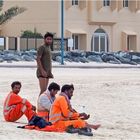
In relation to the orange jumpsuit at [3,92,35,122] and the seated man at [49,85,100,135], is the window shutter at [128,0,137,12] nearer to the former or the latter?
the orange jumpsuit at [3,92,35,122]

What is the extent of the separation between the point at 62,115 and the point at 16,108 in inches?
46.0

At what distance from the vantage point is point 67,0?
59938 millimetres

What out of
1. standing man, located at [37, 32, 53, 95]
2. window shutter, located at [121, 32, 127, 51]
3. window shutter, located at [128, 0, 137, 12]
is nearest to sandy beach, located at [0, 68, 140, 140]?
standing man, located at [37, 32, 53, 95]

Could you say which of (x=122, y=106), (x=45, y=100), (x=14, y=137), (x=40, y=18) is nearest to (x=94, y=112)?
(x=122, y=106)

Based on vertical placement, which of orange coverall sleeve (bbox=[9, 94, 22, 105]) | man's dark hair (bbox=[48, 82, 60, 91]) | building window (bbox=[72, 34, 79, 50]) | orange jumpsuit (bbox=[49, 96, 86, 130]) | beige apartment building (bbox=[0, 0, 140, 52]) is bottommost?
orange jumpsuit (bbox=[49, 96, 86, 130])

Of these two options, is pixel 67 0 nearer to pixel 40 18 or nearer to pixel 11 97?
pixel 40 18

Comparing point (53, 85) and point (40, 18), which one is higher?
point (40, 18)

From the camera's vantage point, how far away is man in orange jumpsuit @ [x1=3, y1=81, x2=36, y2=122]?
12273 millimetres

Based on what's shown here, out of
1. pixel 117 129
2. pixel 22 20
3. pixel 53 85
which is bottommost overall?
pixel 117 129

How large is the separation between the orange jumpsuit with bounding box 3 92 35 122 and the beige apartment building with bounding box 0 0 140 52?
4574 centimetres

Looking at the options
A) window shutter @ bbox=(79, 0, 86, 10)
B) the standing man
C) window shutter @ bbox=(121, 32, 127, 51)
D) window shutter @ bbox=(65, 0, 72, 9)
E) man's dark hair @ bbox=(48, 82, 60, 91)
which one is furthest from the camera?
window shutter @ bbox=(121, 32, 127, 51)

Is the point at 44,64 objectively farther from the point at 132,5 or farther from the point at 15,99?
the point at 132,5

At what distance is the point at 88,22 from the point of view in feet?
201

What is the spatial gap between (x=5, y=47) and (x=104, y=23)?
11540 millimetres
